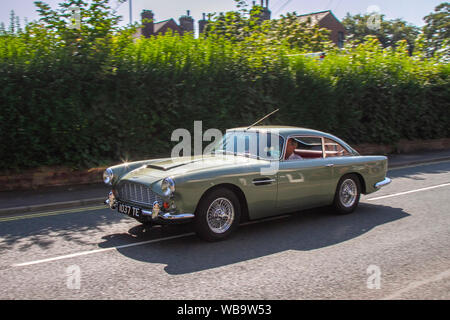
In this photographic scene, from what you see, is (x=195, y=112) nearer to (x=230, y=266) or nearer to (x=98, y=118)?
(x=98, y=118)

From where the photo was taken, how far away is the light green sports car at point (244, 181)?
5.58 meters

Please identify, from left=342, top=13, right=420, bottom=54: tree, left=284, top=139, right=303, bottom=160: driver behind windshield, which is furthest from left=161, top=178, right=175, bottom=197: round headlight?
left=342, top=13, right=420, bottom=54: tree

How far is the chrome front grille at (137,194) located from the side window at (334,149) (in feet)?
10.6

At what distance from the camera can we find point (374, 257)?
529 cm

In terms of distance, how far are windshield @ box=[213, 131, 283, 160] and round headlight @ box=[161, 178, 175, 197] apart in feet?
5.59

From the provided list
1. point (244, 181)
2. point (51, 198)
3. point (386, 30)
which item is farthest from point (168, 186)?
point (386, 30)

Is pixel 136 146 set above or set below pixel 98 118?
below

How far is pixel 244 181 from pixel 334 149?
91.4 inches

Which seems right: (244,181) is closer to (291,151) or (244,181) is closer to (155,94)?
(291,151)

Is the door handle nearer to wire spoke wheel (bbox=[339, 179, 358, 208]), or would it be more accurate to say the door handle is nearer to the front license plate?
the front license plate
